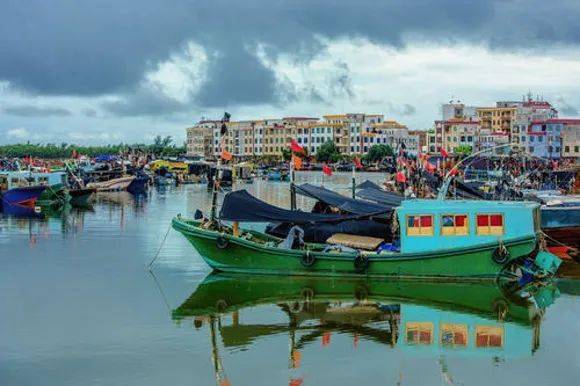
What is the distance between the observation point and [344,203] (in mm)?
27766

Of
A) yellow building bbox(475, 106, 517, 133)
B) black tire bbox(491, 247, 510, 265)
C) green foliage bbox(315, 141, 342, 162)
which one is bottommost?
black tire bbox(491, 247, 510, 265)

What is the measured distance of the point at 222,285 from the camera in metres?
24.3

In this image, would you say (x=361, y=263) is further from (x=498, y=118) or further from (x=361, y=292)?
(x=498, y=118)

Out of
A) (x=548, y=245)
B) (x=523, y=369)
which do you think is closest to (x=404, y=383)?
(x=523, y=369)

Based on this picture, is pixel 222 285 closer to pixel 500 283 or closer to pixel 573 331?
pixel 500 283

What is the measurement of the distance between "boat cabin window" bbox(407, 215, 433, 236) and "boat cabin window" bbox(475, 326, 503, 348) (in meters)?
4.02

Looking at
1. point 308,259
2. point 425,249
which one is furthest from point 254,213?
point 425,249

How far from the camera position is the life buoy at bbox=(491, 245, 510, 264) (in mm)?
22859

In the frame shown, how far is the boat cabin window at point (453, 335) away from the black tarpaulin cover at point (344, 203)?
6.45m

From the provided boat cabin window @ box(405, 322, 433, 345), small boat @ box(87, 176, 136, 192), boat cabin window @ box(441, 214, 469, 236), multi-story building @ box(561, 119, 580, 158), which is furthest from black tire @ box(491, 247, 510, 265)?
multi-story building @ box(561, 119, 580, 158)

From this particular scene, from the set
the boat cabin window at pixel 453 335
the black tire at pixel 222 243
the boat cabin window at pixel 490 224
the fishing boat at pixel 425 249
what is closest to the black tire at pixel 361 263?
the fishing boat at pixel 425 249

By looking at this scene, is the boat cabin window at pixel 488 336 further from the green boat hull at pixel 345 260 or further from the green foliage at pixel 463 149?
the green foliage at pixel 463 149

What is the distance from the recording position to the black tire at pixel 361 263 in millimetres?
23609

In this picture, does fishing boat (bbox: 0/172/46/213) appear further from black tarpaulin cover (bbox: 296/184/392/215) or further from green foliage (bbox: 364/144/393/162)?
green foliage (bbox: 364/144/393/162)
